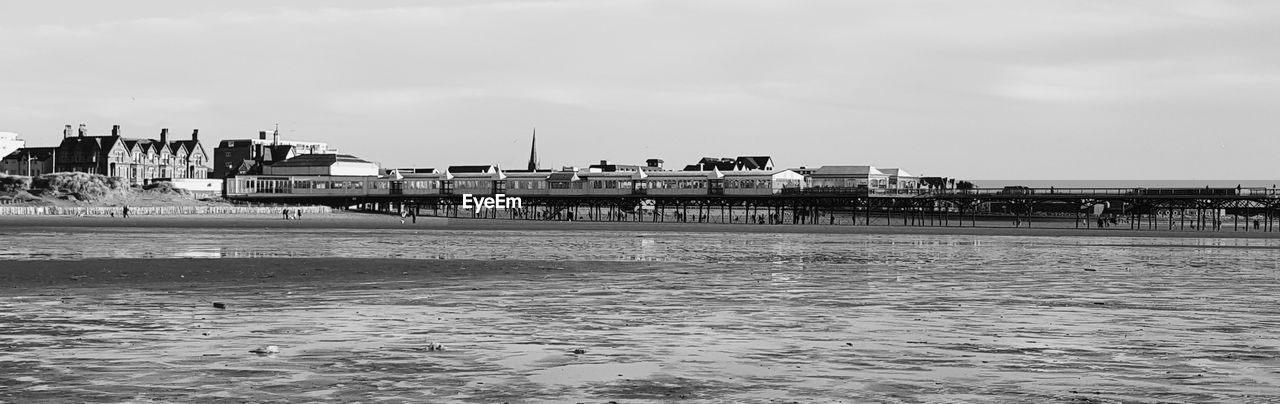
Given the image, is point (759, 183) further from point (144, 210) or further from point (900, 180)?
point (144, 210)

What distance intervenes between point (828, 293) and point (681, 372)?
12.3 metres

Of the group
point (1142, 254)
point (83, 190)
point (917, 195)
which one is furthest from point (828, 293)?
point (83, 190)

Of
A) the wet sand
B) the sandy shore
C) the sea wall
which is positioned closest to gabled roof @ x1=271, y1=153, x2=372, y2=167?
the sea wall

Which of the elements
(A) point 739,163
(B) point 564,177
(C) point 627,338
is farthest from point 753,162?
(C) point 627,338

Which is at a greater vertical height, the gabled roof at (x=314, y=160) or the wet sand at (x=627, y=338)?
the gabled roof at (x=314, y=160)

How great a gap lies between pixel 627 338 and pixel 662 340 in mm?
477

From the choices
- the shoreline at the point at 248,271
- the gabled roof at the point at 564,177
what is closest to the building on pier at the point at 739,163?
the gabled roof at the point at 564,177

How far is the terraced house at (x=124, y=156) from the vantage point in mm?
157000

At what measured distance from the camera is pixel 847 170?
5635 inches

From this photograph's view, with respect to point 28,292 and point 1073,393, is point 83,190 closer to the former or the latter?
point 28,292

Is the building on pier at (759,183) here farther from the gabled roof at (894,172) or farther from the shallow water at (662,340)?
the shallow water at (662,340)

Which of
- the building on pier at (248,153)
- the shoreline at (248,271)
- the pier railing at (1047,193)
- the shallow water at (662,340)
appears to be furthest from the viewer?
the building on pier at (248,153)

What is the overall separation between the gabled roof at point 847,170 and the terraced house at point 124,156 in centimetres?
7663

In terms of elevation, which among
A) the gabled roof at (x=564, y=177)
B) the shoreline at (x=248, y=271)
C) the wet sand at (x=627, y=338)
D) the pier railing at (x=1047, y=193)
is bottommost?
the shoreline at (x=248, y=271)
